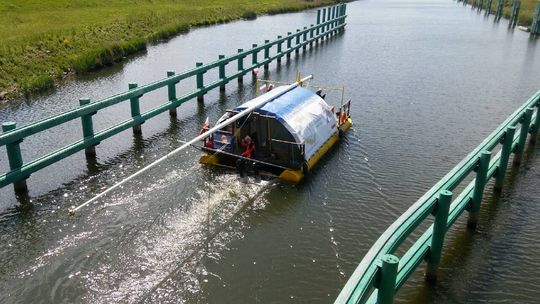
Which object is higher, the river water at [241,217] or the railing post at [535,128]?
the railing post at [535,128]

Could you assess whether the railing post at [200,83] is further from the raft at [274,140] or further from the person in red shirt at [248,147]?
the person in red shirt at [248,147]

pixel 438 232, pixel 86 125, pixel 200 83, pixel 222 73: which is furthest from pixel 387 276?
pixel 222 73

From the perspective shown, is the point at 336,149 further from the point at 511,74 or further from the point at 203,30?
the point at 203,30

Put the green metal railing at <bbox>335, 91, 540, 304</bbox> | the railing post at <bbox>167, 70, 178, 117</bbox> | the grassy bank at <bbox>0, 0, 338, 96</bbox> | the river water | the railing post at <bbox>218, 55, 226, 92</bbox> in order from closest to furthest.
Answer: the green metal railing at <bbox>335, 91, 540, 304</bbox>, the river water, the railing post at <bbox>167, 70, 178, 117</bbox>, the grassy bank at <bbox>0, 0, 338, 96</bbox>, the railing post at <bbox>218, 55, 226, 92</bbox>

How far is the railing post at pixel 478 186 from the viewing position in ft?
37.5

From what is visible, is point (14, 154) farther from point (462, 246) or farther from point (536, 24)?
point (536, 24)

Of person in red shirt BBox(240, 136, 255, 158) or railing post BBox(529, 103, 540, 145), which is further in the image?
railing post BBox(529, 103, 540, 145)

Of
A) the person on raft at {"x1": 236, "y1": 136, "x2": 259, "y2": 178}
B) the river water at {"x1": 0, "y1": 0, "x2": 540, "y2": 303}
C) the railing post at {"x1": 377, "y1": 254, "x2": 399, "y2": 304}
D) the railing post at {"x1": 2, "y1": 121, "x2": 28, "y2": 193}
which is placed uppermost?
the railing post at {"x1": 377, "y1": 254, "x2": 399, "y2": 304}

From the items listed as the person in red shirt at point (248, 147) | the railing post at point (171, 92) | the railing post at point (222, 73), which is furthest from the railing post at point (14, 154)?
the railing post at point (222, 73)

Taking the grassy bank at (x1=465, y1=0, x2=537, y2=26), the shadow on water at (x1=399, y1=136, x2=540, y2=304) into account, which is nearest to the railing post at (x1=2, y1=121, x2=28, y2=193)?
the shadow on water at (x1=399, y1=136, x2=540, y2=304)

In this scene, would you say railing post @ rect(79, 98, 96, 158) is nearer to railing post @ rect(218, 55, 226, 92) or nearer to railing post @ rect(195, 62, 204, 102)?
railing post @ rect(195, 62, 204, 102)

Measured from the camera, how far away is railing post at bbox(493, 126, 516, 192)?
13.2m

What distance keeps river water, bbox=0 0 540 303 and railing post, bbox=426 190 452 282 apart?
435mm

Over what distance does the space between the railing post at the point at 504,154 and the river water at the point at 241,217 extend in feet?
1.69
